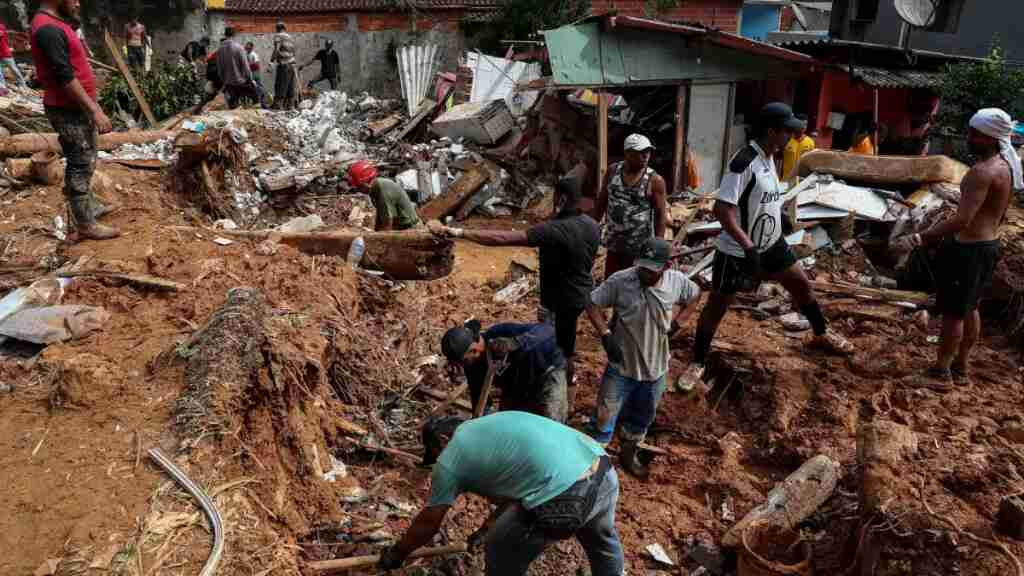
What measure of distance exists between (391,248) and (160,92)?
395 inches

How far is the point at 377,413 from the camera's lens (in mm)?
5387

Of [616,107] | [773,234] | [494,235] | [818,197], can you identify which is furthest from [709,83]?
[494,235]

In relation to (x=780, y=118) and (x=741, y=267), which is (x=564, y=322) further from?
(x=780, y=118)

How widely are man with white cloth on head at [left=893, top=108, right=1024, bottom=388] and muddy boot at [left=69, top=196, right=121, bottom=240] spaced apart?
6180 mm

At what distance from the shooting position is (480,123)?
13586mm

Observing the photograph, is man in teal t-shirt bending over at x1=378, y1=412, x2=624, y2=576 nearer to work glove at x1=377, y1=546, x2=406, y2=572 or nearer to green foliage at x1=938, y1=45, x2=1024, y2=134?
work glove at x1=377, y1=546, x2=406, y2=572

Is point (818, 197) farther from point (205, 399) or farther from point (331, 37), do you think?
point (331, 37)

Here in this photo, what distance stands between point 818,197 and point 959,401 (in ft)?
12.2

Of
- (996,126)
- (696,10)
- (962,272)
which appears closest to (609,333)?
(962,272)

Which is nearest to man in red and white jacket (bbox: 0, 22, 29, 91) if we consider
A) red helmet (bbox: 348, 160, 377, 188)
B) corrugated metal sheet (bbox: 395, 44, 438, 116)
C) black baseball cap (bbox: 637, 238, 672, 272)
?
corrugated metal sheet (bbox: 395, 44, 438, 116)

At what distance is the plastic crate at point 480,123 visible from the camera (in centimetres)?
1362

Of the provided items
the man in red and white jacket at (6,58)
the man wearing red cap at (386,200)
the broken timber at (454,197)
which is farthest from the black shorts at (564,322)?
the man in red and white jacket at (6,58)

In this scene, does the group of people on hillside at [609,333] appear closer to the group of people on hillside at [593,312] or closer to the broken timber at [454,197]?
the group of people on hillside at [593,312]

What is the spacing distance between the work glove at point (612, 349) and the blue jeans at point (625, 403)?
0.12 metres
